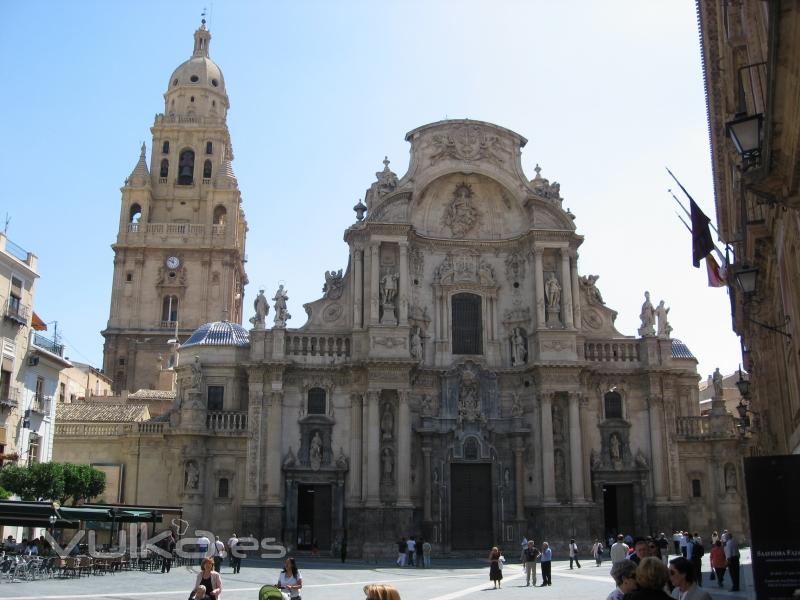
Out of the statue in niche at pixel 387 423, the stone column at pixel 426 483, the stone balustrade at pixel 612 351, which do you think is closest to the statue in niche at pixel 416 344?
the statue in niche at pixel 387 423

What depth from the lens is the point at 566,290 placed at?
134 feet

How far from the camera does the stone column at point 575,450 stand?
126 ft

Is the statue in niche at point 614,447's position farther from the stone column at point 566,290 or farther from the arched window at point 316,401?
the arched window at point 316,401

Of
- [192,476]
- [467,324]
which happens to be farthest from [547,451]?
[192,476]

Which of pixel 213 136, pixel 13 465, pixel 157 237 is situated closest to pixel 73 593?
pixel 13 465

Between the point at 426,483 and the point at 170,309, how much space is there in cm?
3355

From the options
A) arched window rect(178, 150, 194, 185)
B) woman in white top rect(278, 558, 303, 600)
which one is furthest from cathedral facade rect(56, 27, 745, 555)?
arched window rect(178, 150, 194, 185)

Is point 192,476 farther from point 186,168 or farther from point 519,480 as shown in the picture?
point 186,168

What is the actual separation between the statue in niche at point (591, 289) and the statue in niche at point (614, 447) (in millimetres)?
6651

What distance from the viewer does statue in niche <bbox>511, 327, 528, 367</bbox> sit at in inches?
1604

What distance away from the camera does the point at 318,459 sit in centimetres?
3856

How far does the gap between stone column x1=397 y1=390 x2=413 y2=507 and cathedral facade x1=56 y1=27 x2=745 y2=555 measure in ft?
0.35

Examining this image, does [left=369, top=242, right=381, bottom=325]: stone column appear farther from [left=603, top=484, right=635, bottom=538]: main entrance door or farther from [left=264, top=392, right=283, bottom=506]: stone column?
[left=603, top=484, right=635, bottom=538]: main entrance door

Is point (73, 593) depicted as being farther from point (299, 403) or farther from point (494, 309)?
point (494, 309)
